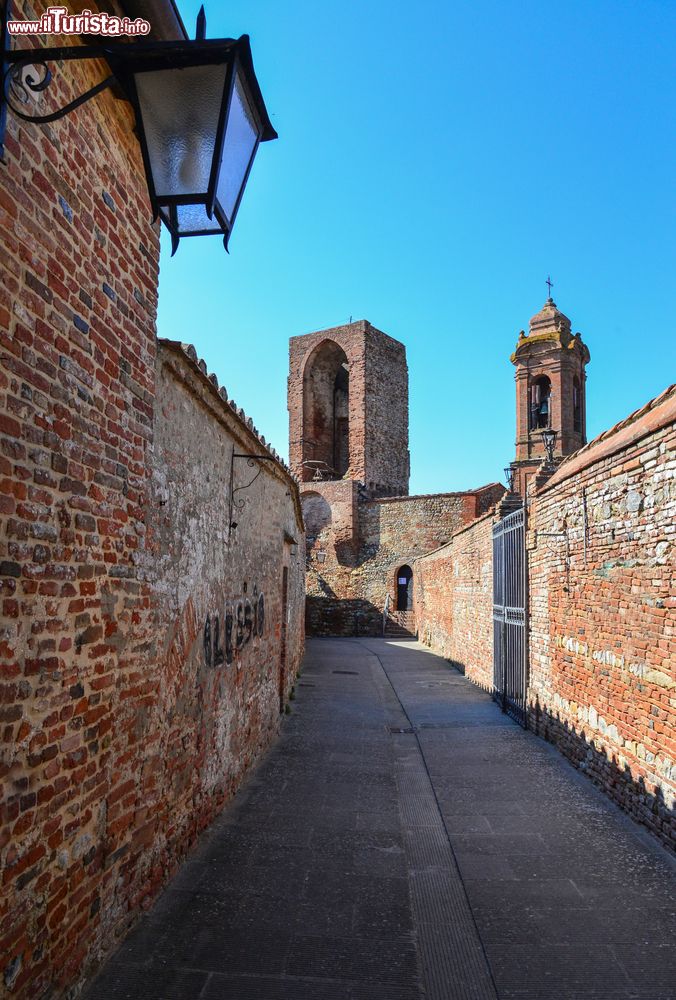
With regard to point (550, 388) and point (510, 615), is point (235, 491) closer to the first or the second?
point (510, 615)

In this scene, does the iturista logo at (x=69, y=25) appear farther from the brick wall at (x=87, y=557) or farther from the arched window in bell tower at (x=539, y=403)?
the arched window in bell tower at (x=539, y=403)

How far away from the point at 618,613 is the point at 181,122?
5.15m

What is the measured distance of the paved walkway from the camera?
10.4ft

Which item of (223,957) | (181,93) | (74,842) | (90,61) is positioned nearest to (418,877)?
(223,957)

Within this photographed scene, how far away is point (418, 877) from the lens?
14.3ft

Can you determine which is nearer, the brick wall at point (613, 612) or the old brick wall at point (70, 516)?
the old brick wall at point (70, 516)

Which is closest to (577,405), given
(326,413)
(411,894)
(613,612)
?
(326,413)

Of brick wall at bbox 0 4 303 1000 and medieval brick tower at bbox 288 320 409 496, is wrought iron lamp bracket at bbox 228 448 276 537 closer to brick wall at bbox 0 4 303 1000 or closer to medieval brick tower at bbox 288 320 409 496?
brick wall at bbox 0 4 303 1000

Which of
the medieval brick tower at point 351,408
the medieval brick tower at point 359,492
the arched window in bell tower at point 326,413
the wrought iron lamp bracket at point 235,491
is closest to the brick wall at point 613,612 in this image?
the wrought iron lamp bracket at point 235,491

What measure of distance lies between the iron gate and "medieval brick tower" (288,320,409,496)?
17.0 meters

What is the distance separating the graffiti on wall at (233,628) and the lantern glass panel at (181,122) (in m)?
3.33

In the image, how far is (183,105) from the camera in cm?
233

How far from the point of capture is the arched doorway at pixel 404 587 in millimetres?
25688

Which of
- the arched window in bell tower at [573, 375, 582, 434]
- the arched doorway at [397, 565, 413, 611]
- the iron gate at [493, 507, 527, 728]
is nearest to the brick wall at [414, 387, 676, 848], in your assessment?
the iron gate at [493, 507, 527, 728]
